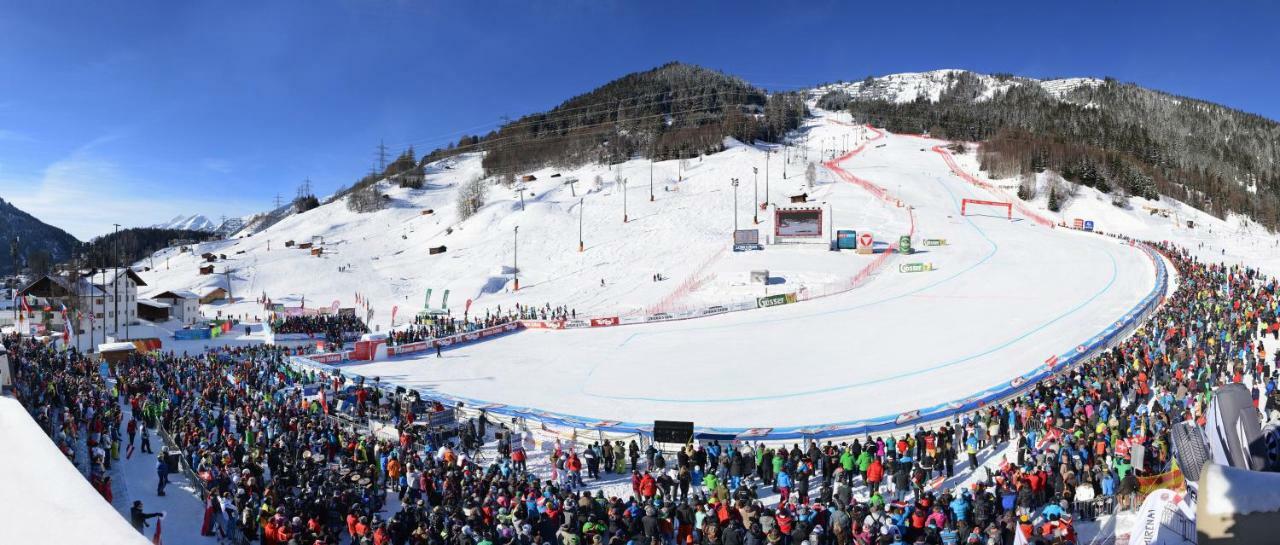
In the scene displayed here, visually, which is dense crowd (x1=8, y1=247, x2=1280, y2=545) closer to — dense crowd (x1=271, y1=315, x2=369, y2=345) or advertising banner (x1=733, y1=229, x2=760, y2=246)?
dense crowd (x1=271, y1=315, x2=369, y2=345)

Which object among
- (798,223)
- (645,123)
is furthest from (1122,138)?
(798,223)

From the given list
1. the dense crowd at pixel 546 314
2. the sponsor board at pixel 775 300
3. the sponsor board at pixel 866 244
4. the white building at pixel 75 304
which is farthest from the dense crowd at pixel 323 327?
the sponsor board at pixel 866 244

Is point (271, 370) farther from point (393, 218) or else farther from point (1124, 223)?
point (393, 218)

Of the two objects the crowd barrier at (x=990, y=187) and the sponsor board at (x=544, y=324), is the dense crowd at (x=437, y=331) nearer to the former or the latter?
the sponsor board at (x=544, y=324)

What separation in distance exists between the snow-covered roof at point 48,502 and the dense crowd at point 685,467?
3.57 m

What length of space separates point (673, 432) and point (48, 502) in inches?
435

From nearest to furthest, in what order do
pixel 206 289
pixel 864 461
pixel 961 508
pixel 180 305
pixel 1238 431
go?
pixel 1238 431 < pixel 961 508 < pixel 864 461 < pixel 180 305 < pixel 206 289

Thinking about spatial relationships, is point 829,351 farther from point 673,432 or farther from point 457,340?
point 457,340

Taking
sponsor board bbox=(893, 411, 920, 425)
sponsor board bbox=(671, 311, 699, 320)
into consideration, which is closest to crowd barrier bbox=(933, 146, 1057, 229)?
sponsor board bbox=(671, 311, 699, 320)

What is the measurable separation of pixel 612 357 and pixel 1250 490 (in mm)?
22604

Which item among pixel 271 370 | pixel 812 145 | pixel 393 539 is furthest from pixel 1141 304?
pixel 812 145

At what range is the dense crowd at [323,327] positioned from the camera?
34.3 meters

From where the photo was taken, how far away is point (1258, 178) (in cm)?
10744

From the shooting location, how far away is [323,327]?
3603cm
